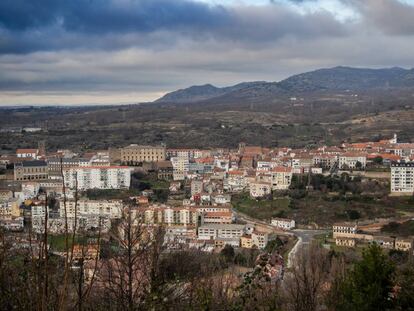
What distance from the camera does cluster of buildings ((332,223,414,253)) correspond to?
14.0 m

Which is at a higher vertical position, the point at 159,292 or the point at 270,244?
the point at 159,292

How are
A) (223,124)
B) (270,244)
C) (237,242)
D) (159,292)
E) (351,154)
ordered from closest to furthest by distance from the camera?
1. (159,292)
2. (270,244)
3. (237,242)
4. (351,154)
5. (223,124)

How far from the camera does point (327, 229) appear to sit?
55.4ft

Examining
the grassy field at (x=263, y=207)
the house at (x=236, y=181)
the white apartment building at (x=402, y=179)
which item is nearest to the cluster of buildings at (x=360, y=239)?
the grassy field at (x=263, y=207)

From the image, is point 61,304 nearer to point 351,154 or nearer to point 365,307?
point 365,307

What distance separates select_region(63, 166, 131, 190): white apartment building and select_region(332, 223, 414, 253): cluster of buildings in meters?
10.2

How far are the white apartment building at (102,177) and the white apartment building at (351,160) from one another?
28.5 feet

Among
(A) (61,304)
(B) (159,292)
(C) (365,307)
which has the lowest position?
(C) (365,307)

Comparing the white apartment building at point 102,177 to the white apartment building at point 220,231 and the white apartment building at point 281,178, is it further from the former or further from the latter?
the white apartment building at point 220,231

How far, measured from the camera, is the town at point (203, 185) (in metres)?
16.0

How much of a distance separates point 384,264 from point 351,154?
20.1 meters

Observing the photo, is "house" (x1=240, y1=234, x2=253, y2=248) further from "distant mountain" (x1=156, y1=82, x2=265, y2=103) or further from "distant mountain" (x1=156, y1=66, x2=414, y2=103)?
"distant mountain" (x1=156, y1=82, x2=265, y2=103)

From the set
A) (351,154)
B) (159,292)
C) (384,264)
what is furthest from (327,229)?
(159,292)

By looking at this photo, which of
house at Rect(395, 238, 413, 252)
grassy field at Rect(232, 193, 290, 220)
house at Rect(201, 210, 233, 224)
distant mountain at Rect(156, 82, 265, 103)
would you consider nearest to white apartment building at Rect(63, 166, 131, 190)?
grassy field at Rect(232, 193, 290, 220)
